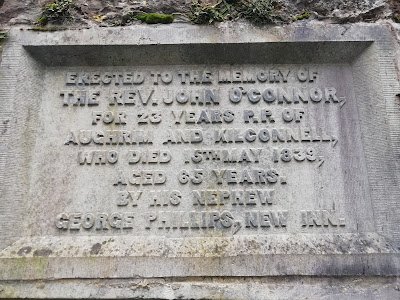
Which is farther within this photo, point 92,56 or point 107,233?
point 92,56

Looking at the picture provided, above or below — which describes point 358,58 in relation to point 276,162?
above

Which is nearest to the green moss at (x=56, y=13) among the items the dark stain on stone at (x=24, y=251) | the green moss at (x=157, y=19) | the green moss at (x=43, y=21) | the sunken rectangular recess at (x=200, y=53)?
the green moss at (x=43, y=21)

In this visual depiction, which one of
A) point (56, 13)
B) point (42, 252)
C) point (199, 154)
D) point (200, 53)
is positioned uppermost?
point (56, 13)

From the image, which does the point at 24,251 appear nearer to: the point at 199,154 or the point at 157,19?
the point at 199,154

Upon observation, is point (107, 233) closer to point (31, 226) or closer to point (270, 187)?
point (31, 226)

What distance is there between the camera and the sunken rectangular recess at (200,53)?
3309 mm

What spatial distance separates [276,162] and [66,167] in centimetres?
169

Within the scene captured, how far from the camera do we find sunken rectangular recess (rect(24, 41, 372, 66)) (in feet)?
10.9

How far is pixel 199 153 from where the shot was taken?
10.3ft

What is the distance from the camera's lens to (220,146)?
3.16m

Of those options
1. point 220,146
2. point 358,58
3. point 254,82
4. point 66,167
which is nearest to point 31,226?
point 66,167

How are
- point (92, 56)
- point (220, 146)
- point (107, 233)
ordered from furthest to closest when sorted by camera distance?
1. point (92, 56)
2. point (220, 146)
3. point (107, 233)

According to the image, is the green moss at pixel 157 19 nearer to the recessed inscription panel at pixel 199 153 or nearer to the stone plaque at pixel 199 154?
the stone plaque at pixel 199 154

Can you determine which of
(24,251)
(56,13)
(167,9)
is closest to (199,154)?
(167,9)
